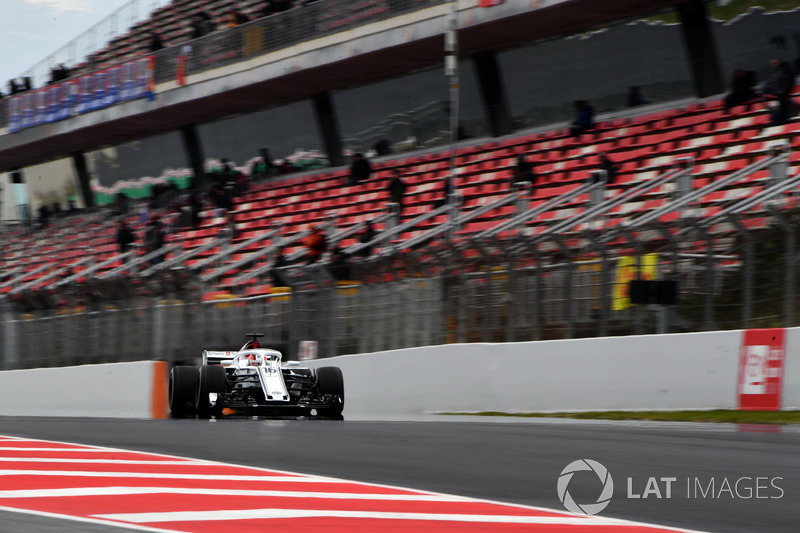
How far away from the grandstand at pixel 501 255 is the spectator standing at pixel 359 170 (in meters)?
0.25

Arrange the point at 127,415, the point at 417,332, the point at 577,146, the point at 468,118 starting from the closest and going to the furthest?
the point at 417,332, the point at 127,415, the point at 577,146, the point at 468,118

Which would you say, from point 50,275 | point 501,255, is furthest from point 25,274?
point 501,255

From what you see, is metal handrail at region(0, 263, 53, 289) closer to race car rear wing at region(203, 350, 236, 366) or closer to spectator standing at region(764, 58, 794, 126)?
race car rear wing at region(203, 350, 236, 366)

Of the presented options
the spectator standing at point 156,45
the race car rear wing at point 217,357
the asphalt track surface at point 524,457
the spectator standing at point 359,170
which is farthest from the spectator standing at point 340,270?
the spectator standing at point 156,45

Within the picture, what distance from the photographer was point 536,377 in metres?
14.6

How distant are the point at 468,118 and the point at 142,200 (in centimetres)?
1257

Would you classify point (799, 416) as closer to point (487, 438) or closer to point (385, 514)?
point (487, 438)

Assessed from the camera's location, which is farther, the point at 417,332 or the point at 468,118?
the point at 468,118

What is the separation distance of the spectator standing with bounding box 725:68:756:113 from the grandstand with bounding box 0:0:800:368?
0.26 metres

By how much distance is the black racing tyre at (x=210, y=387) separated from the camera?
573 inches

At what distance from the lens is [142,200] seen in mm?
35281

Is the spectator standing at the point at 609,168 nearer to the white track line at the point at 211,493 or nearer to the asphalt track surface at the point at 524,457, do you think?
the asphalt track surface at the point at 524,457

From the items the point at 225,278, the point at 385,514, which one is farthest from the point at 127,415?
the point at 385,514

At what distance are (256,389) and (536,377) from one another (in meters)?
3.39
